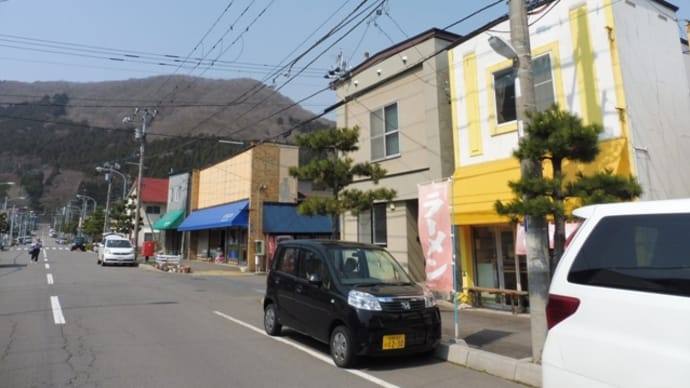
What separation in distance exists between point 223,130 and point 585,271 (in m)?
32.8

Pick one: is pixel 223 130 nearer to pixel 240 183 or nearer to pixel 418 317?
pixel 240 183

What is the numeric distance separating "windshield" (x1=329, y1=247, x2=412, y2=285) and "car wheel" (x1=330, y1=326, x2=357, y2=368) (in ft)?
2.39

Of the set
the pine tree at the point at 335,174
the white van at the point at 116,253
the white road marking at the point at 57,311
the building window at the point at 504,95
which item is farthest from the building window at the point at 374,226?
the white van at the point at 116,253

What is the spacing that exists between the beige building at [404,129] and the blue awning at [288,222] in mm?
10071

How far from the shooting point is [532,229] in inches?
242

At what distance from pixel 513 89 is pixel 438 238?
488 centimetres

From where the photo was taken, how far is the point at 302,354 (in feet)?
22.0

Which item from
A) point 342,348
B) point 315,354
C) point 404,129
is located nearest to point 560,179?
point 342,348

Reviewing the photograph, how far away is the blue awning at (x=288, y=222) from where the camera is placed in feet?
82.3

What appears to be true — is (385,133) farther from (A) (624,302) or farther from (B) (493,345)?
(A) (624,302)

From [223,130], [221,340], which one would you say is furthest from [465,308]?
[223,130]

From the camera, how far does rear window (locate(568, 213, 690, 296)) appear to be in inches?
102

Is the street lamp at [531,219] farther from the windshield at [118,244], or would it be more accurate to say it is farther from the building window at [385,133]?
the windshield at [118,244]

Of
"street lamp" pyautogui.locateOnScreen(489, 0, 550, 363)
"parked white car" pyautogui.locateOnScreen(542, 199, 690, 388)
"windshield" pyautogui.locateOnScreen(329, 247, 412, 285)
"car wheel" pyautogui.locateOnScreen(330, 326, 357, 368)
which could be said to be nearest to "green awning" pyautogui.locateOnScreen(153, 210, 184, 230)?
"windshield" pyautogui.locateOnScreen(329, 247, 412, 285)
